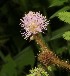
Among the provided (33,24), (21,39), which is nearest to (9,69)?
(21,39)

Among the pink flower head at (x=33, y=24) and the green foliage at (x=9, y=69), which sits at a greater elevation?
the green foliage at (x=9, y=69)

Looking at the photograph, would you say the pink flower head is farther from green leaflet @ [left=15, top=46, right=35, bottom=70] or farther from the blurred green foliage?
green leaflet @ [left=15, top=46, right=35, bottom=70]

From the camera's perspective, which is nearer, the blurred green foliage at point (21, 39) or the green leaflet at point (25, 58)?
the blurred green foliage at point (21, 39)

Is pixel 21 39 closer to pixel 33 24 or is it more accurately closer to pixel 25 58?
pixel 25 58

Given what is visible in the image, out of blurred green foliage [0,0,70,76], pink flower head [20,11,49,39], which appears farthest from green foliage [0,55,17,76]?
pink flower head [20,11,49,39]

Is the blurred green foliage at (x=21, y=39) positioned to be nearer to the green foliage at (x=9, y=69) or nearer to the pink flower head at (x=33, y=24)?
the green foliage at (x=9, y=69)

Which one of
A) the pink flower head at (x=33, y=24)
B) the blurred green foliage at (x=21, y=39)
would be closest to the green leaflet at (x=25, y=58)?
the blurred green foliage at (x=21, y=39)

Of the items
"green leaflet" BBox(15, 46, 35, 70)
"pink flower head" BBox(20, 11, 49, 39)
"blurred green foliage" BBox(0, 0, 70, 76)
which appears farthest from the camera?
"green leaflet" BBox(15, 46, 35, 70)

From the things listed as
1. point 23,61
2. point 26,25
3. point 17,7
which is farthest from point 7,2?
point 26,25
